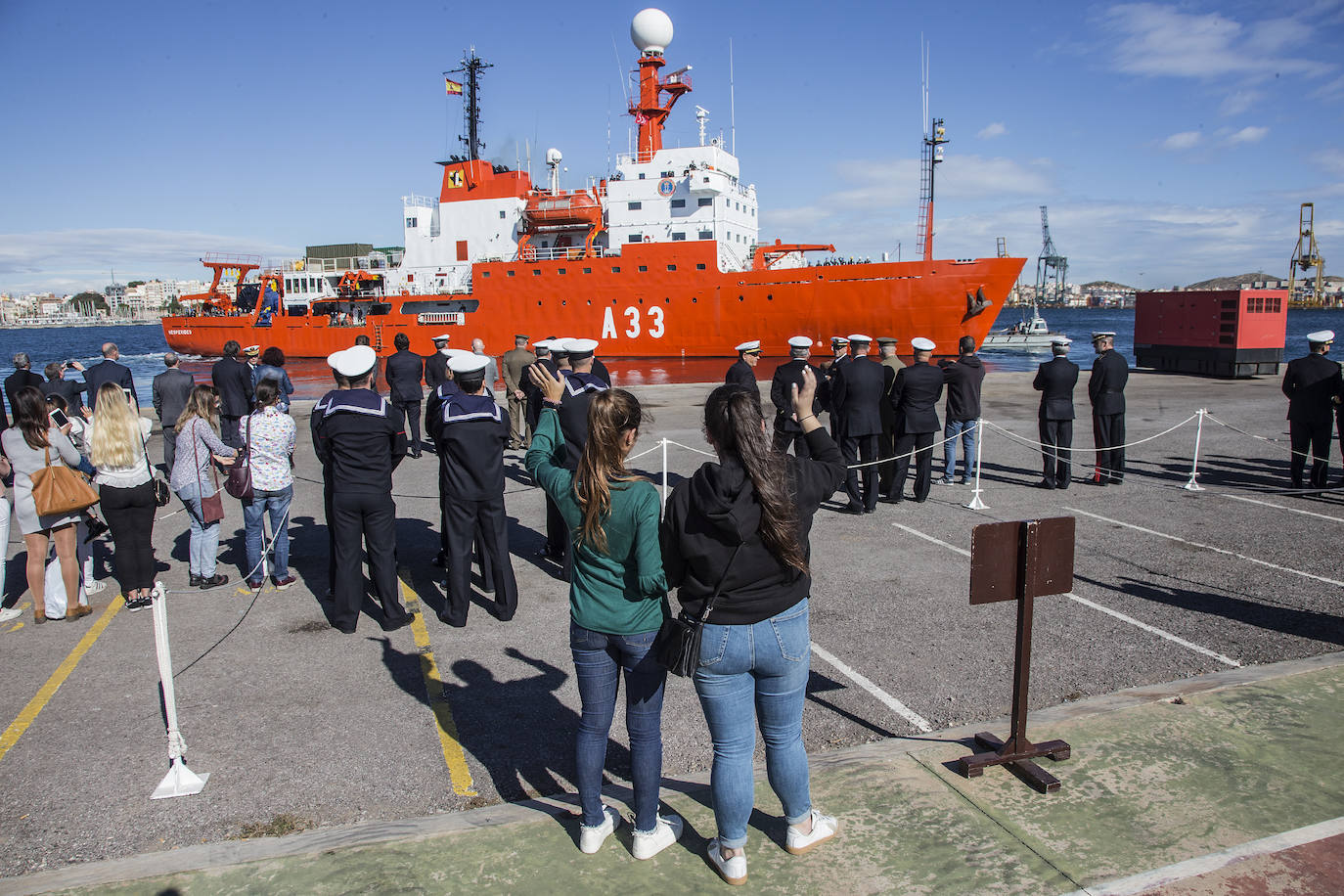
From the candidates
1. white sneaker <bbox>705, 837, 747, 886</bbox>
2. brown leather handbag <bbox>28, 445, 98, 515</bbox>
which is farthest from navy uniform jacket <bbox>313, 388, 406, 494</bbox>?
white sneaker <bbox>705, 837, 747, 886</bbox>

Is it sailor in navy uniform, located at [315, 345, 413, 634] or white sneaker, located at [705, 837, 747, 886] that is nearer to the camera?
white sneaker, located at [705, 837, 747, 886]

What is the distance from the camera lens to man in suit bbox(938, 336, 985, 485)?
953 centimetres

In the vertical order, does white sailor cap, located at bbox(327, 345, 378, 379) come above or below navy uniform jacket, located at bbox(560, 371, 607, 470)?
above

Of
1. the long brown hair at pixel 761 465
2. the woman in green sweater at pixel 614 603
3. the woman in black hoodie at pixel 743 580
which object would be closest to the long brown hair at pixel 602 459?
the woman in green sweater at pixel 614 603

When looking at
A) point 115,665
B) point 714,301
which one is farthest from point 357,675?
point 714,301


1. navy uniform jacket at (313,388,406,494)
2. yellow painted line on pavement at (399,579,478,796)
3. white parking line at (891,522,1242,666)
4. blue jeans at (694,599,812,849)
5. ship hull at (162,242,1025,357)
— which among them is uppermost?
ship hull at (162,242,1025,357)

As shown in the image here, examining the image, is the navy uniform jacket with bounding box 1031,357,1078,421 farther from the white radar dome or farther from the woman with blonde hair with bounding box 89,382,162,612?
the white radar dome

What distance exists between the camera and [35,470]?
5.26m

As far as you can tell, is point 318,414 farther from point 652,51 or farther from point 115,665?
point 652,51

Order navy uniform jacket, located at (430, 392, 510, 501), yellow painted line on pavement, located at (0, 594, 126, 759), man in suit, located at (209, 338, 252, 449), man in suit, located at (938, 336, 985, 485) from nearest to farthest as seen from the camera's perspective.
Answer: yellow painted line on pavement, located at (0, 594, 126, 759)
navy uniform jacket, located at (430, 392, 510, 501)
man in suit, located at (938, 336, 985, 485)
man in suit, located at (209, 338, 252, 449)

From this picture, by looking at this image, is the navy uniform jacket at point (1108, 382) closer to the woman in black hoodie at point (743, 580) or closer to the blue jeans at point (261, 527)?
the woman in black hoodie at point (743, 580)

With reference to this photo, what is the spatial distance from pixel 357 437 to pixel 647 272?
26.1m

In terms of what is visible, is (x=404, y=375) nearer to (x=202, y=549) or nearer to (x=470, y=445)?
(x=202, y=549)

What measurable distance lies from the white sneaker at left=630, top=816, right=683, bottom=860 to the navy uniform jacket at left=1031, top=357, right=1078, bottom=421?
7.97 m
